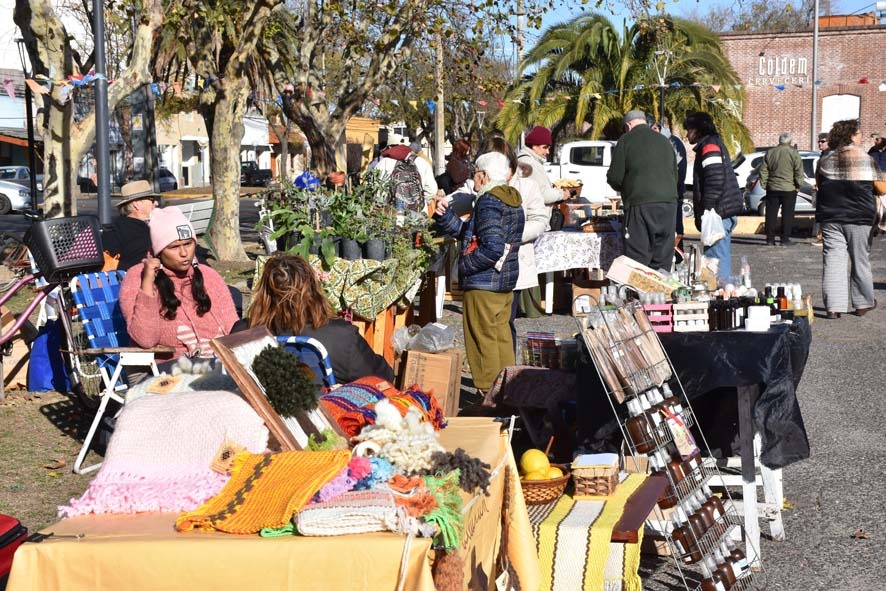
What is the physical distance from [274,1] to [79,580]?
41.8 ft

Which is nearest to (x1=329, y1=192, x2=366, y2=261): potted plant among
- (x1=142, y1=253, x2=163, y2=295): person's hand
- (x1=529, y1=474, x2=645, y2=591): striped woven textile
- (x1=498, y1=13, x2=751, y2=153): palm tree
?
(x1=142, y1=253, x2=163, y2=295): person's hand

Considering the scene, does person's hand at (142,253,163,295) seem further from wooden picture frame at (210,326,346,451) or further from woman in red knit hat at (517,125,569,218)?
woman in red knit hat at (517,125,569,218)

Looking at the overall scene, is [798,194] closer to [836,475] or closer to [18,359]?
[836,475]

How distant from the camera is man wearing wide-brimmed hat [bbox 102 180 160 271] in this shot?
329 inches

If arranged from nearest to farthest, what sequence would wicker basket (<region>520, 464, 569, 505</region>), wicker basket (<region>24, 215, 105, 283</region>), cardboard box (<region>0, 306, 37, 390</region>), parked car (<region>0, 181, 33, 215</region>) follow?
1. wicker basket (<region>520, 464, 569, 505</region>)
2. wicker basket (<region>24, 215, 105, 283</region>)
3. cardboard box (<region>0, 306, 37, 390</region>)
4. parked car (<region>0, 181, 33, 215</region>)


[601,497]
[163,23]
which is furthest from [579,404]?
[163,23]

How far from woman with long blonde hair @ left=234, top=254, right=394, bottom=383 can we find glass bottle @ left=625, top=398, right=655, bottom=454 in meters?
1.38

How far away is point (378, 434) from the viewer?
357 cm

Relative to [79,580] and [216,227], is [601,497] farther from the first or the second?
[216,227]

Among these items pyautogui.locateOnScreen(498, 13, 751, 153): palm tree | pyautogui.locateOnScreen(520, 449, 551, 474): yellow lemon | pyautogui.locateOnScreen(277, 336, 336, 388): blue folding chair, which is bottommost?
pyautogui.locateOnScreen(520, 449, 551, 474): yellow lemon

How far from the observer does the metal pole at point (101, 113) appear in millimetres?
11648

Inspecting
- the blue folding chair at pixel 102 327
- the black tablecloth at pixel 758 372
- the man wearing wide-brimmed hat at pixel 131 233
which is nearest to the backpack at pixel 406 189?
the man wearing wide-brimmed hat at pixel 131 233

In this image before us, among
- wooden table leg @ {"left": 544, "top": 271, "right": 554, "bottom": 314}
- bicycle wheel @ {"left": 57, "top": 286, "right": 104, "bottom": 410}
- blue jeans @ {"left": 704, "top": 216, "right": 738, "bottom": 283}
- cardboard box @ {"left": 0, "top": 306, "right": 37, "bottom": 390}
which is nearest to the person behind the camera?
bicycle wheel @ {"left": 57, "top": 286, "right": 104, "bottom": 410}

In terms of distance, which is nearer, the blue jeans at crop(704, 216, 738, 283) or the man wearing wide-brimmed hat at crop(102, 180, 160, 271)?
the man wearing wide-brimmed hat at crop(102, 180, 160, 271)
